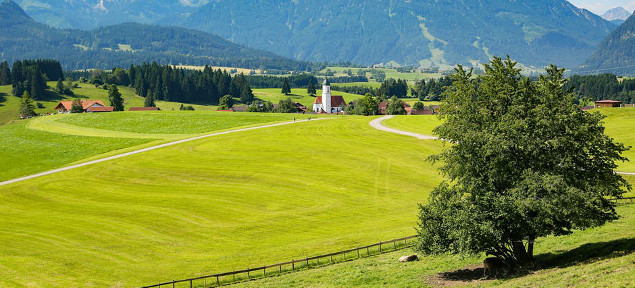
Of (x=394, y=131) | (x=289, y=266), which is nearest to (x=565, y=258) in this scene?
(x=289, y=266)

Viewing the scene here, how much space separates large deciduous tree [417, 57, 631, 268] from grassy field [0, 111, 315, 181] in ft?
242

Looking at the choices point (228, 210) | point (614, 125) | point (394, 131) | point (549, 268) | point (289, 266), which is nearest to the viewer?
point (549, 268)

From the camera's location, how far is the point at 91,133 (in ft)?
398

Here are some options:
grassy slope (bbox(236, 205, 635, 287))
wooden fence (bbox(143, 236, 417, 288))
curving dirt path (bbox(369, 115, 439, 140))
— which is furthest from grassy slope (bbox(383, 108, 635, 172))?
wooden fence (bbox(143, 236, 417, 288))

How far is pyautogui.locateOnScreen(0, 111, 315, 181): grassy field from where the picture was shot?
3765 inches

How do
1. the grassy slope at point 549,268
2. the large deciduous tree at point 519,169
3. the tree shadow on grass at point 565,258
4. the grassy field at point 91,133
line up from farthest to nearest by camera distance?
1. the grassy field at point 91,133
2. the tree shadow on grass at point 565,258
3. the large deciduous tree at point 519,169
4. the grassy slope at point 549,268

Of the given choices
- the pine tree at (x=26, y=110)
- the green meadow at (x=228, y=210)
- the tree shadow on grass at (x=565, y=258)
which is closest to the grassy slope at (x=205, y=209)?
the green meadow at (x=228, y=210)

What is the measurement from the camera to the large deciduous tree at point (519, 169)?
32.8 meters

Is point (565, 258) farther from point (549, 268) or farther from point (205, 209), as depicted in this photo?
point (205, 209)

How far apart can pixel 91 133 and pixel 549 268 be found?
4279 inches

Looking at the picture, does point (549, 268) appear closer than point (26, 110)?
Yes

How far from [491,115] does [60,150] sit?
87625 millimetres

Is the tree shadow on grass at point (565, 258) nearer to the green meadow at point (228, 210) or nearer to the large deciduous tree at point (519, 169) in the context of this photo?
the green meadow at point (228, 210)

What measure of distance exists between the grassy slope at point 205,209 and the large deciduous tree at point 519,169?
17.9 meters
